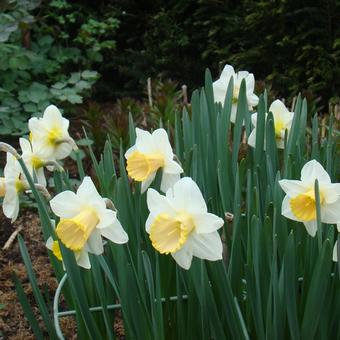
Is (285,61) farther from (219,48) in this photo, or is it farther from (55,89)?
(55,89)

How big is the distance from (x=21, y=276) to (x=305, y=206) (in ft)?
4.50

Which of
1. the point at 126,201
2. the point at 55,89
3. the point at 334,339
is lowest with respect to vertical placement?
the point at 334,339

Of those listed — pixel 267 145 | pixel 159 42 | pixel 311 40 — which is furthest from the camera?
pixel 159 42

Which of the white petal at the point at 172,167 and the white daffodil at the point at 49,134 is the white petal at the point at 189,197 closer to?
the white petal at the point at 172,167

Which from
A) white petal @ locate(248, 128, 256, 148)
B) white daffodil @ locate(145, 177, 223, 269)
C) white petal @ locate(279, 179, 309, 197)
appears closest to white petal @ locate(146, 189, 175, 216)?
white daffodil @ locate(145, 177, 223, 269)

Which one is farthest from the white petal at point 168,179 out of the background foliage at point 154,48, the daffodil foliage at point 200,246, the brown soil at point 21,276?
the background foliage at point 154,48

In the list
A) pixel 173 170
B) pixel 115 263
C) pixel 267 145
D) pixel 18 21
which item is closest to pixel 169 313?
pixel 115 263

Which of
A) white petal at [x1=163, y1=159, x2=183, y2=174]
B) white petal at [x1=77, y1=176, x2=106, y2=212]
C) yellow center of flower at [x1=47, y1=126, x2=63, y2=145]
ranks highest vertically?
yellow center of flower at [x1=47, y1=126, x2=63, y2=145]

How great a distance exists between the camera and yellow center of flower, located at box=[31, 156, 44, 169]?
1.30 metres

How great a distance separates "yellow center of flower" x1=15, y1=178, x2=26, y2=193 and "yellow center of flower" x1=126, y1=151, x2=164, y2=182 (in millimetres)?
233

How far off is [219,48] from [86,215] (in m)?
3.57

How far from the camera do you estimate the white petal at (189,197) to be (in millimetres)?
964

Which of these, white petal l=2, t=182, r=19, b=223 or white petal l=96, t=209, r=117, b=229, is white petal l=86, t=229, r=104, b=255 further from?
white petal l=2, t=182, r=19, b=223

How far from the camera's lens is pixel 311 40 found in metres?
4.10
